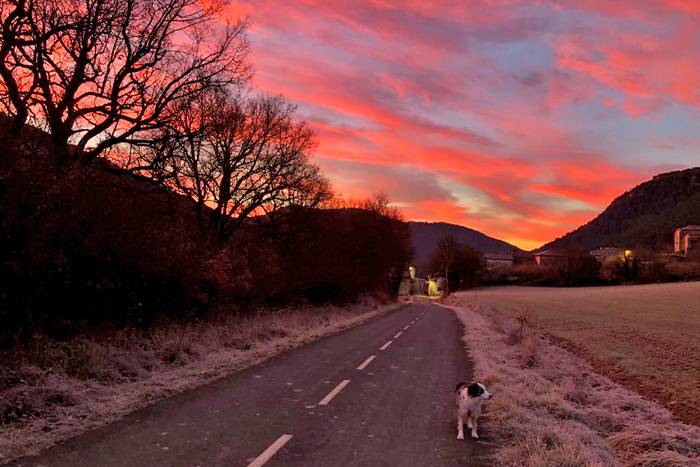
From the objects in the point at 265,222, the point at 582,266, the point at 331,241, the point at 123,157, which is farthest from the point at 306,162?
the point at 582,266

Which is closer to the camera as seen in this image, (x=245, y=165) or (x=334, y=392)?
(x=334, y=392)

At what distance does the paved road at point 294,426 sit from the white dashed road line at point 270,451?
0.04ft

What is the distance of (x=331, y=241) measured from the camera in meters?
40.1

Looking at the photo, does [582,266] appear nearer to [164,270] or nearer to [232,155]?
[232,155]

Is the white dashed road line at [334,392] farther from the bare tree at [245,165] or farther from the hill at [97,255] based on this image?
the bare tree at [245,165]

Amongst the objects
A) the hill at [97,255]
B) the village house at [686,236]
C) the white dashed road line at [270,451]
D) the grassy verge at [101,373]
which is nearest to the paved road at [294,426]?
the white dashed road line at [270,451]

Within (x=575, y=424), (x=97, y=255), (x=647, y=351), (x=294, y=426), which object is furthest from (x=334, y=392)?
(x=647, y=351)

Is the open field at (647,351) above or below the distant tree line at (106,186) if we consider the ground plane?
below

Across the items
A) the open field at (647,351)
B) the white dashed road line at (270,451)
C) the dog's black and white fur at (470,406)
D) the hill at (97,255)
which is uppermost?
the hill at (97,255)

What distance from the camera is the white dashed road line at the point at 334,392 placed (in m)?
9.00

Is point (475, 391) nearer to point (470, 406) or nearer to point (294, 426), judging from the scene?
point (470, 406)

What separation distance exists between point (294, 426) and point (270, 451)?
1.21 metres

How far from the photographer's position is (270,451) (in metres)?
6.14

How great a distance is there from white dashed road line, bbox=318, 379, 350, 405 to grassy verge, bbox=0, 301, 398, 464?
2.64m
